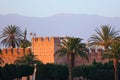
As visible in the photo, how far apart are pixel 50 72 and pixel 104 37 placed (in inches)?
299

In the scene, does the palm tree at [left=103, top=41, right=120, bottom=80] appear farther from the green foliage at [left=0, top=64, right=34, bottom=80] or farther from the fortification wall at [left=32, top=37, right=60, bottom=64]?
the fortification wall at [left=32, top=37, right=60, bottom=64]

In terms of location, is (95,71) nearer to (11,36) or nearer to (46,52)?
(46,52)

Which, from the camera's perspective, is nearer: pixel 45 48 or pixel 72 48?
pixel 72 48

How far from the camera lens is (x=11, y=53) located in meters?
61.6

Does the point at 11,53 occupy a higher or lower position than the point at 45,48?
lower

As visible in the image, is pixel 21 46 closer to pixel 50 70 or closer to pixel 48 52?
pixel 48 52

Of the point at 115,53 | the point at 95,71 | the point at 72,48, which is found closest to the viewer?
the point at 115,53

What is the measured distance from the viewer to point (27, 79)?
54.1 metres

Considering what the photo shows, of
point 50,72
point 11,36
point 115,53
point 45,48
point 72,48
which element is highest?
point 11,36

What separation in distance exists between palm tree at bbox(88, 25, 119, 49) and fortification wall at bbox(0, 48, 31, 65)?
25.8ft

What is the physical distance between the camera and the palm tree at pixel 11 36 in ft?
210

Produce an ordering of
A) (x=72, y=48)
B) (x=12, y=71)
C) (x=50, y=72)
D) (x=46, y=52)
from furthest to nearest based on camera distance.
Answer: (x=46, y=52), (x=50, y=72), (x=72, y=48), (x=12, y=71)

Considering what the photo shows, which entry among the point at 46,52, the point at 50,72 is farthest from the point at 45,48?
the point at 50,72

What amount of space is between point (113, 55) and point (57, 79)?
619 cm
